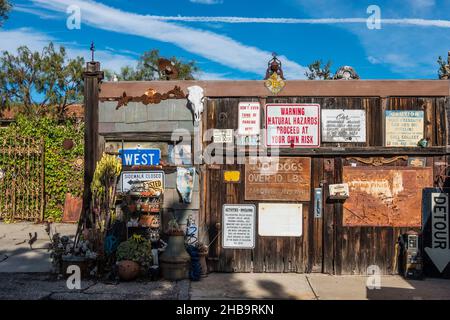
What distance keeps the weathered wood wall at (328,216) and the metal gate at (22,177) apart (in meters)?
6.36

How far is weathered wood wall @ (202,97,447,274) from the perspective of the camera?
8.62 m

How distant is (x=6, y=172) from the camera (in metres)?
13.1

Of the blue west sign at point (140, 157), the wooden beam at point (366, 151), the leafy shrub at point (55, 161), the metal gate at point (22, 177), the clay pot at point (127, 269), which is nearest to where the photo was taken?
the clay pot at point (127, 269)

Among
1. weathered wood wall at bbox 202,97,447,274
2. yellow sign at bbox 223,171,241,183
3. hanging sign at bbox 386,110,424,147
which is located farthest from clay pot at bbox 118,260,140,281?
hanging sign at bbox 386,110,424,147

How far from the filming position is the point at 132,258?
26.0 ft

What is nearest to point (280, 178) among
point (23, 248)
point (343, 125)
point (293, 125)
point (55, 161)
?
point (293, 125)

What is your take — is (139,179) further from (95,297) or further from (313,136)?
(313,136)

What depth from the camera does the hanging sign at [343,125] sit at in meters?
8.62

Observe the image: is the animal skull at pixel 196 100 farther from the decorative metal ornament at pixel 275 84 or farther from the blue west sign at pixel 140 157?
the decorative metal ornament at pixel 275 84

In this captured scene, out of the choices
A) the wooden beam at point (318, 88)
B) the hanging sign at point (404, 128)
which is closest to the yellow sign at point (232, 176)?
the wooden beam at point (318, 88)

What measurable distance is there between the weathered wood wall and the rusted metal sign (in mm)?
140

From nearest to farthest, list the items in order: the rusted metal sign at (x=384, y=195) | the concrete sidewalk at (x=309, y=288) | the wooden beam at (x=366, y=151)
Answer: the concrete sidewalk at (x=309, y=288) < the wooden beam at (x=366, y=151) < the rusted metal sign at (x=384, y=195)
